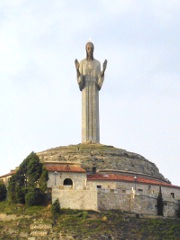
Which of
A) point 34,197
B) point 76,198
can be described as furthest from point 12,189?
point 76,198

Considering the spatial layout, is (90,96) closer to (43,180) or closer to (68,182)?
(68,182)

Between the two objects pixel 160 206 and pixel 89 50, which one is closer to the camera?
pixel 160 206

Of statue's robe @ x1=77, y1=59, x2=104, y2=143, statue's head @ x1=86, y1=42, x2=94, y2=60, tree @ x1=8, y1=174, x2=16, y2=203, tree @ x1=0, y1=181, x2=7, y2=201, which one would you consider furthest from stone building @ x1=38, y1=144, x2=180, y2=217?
statue's head @ x1=86, y1=42, x2=94, y2=60

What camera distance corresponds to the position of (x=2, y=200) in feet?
208

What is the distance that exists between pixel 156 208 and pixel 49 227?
1090 centimetres

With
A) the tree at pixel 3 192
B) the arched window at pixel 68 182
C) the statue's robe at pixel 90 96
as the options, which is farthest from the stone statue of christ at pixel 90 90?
the tree at pixel 3 192

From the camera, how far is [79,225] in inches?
2276

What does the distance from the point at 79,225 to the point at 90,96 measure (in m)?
22.7

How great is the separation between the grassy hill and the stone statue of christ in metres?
17.0

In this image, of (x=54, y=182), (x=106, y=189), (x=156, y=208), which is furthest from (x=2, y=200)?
(x=156, y=208)

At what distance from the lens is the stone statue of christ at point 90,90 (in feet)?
250

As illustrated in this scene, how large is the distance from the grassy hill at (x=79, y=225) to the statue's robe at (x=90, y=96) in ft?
55.7

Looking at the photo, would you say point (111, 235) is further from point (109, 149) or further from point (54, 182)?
point (109, 149)

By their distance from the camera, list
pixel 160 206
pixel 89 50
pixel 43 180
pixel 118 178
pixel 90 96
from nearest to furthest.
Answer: pixel 43 180
pixel 160 206
pixel 118 178
pixel 90 96
pixel 89 50
